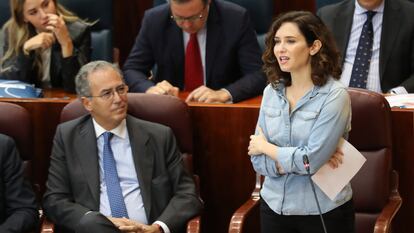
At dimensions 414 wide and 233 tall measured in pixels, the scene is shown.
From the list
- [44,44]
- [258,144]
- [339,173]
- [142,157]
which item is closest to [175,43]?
[44,44]

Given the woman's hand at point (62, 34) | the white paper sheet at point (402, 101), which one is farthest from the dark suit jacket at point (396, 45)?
the woman's hand at point (62, 34)

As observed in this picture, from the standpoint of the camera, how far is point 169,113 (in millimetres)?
2547

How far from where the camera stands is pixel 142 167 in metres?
2.47

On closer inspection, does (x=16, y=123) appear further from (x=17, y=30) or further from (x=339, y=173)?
(x=339, y=173)

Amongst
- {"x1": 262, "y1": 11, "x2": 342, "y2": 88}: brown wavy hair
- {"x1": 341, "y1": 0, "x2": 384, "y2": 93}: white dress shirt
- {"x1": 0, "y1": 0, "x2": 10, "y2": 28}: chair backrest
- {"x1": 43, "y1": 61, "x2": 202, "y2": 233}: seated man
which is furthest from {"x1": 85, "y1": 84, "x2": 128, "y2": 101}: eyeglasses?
{"x1": 0, "y1": 0, "x2": 10, "y2": 28}: chair backrest

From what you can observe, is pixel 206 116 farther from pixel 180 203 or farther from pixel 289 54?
pixel 289 54

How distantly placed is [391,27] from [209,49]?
611 millimetres

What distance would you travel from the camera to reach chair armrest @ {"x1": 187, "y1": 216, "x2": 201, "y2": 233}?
2328 millimetres

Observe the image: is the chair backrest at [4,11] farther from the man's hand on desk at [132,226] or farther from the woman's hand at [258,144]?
the woman's hand at [258,144]

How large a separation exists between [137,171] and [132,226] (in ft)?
0.59

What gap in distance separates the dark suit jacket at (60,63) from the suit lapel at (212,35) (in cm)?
45

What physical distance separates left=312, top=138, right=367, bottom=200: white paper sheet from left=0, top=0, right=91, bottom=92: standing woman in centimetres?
127

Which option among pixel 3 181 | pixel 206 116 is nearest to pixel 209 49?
pixel 206 116

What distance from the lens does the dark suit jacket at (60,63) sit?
10.1 feet
